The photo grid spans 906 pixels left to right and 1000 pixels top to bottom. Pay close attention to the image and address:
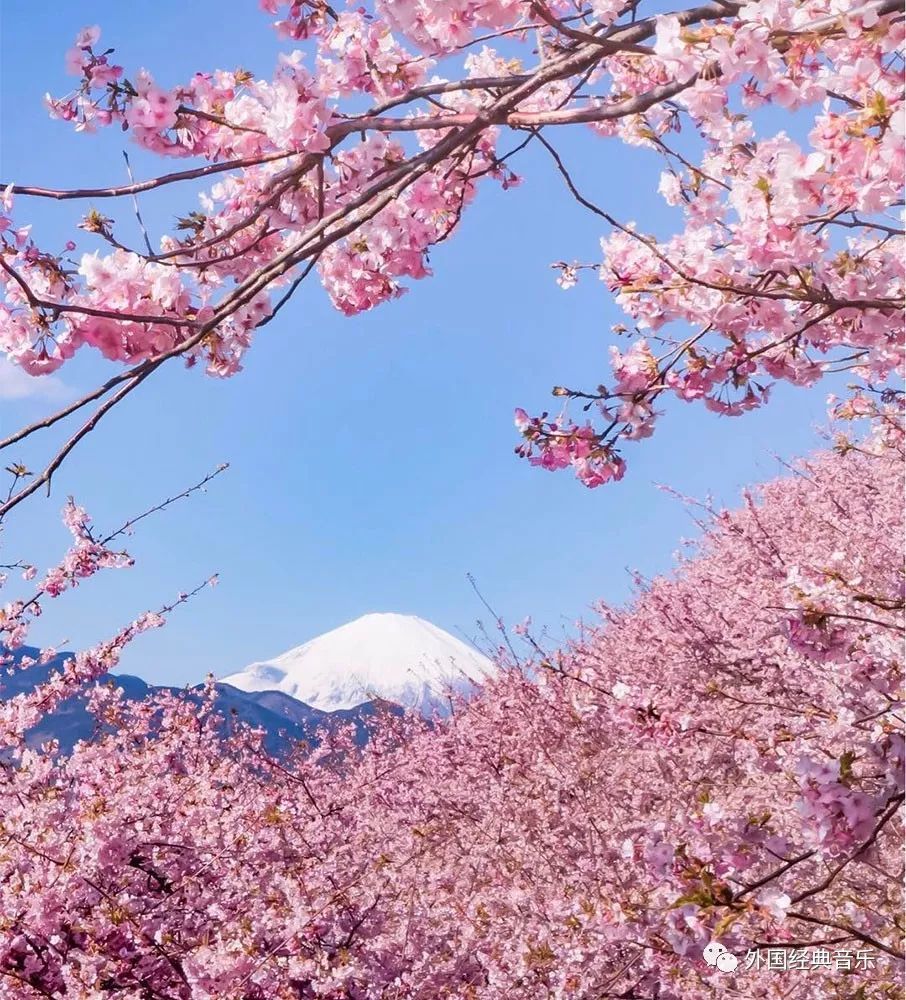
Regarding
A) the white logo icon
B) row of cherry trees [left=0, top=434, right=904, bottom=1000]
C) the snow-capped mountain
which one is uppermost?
the snow-capped mountain

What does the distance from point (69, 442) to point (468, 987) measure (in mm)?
3551

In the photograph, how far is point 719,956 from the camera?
2232 millimetres

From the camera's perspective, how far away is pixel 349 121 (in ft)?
7.52

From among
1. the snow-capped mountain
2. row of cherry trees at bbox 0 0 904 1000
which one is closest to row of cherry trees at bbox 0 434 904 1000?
row of cherry trees at bbox 0 0 904 1000

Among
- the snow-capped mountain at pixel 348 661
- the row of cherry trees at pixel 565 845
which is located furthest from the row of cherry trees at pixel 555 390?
the snow-capped mountain at pixel 348 661

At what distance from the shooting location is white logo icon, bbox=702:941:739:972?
220 cm

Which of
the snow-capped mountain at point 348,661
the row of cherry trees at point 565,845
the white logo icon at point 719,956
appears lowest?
the white logo icon at point 719,956

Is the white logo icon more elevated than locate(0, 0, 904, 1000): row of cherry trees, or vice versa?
locate(0, 0, 904, 1000): row of cherry trees

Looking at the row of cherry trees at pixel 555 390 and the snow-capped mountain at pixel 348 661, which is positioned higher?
the snow-capped mountain at pixel 348 661

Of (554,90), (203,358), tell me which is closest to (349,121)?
(203,358)

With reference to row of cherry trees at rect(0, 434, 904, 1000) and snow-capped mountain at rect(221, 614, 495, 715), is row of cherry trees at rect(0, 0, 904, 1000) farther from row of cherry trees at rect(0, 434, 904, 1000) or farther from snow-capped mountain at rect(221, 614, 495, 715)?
snow-capped mountain at rect(221, 614, 495, 715)

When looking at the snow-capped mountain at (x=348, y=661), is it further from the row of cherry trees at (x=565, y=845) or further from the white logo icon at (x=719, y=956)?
the white logo icon at (x=719, y=956)

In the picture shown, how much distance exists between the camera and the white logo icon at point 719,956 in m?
Answer: 2.20

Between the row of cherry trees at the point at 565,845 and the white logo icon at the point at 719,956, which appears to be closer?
the white logo icon at the point at 719,956
